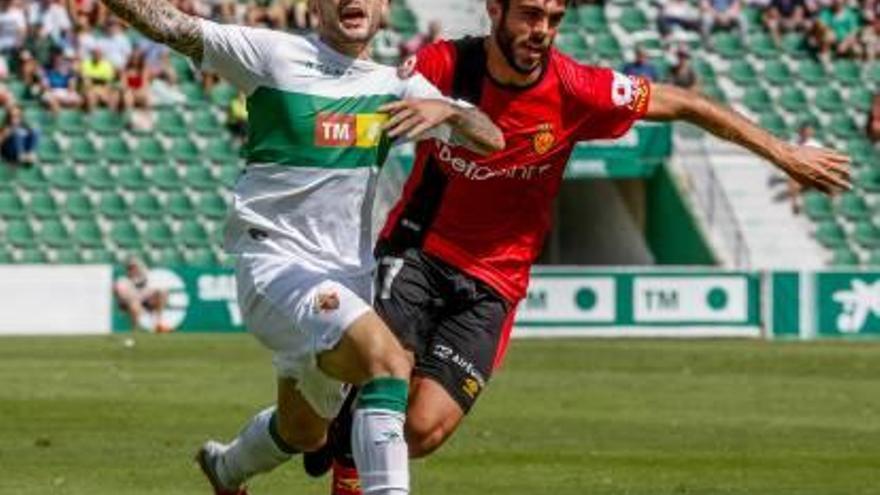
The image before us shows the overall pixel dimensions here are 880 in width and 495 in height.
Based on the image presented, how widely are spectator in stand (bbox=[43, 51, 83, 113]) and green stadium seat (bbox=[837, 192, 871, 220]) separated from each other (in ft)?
42.4

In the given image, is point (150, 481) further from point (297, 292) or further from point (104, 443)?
point (297, 292)

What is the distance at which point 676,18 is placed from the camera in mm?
41594

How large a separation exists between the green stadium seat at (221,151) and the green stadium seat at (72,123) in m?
2.04

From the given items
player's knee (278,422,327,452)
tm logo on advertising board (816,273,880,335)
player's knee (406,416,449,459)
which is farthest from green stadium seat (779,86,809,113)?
player's knee (278,422,327,452)

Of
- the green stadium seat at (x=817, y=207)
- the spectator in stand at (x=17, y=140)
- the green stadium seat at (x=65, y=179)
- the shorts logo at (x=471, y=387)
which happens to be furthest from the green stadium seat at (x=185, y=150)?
the shorts logo at (x=471, y=387)

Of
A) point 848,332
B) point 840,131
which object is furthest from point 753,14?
point 848,332

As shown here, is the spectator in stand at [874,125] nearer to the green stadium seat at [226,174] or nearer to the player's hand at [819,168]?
the green stadium seat at [226,174]

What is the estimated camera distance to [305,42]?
35.1 feet

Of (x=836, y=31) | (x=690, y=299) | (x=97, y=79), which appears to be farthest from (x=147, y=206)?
(x=836, y=31)

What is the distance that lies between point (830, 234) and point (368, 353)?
30822mm

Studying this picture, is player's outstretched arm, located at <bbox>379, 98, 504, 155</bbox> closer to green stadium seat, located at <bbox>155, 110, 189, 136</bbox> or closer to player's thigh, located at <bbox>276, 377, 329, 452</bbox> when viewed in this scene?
player's thigh, located at <bbox>276, 377, 329, 452</bbox>

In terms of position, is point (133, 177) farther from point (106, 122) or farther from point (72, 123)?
point (72, 123)

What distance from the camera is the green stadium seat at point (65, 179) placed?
3753 cm

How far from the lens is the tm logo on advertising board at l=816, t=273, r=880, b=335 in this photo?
34844 mm
